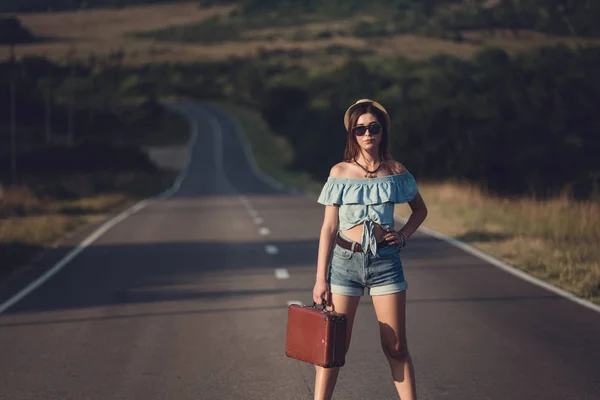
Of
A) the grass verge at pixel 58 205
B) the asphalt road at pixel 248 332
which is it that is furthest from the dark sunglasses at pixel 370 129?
the grass verge at pixel 58 205

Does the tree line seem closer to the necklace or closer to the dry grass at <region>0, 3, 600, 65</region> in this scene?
the dry grass at <region>0, 3, 600, 65</region>

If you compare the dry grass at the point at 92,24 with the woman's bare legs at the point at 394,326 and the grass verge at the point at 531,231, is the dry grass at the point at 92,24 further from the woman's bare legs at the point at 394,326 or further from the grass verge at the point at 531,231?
the woman's bare legs at the point at 394,326

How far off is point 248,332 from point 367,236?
5.53 meters

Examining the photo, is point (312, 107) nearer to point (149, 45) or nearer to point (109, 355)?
point (149, 45)

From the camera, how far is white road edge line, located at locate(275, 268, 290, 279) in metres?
17.6

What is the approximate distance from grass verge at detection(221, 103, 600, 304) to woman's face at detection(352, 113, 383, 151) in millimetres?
8148

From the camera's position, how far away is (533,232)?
969 inches

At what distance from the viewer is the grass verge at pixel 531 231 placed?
1734 cm

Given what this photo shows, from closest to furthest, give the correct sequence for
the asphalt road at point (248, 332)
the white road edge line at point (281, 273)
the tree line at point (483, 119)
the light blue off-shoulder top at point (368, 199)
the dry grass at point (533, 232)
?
the light blue off-shoulder top at point (368, 199) < the asphalt road at point (248, 332) < the dry grass at point (533, 232) < the white road edge line at point (281, 273) < the tree line at point (483, 119)

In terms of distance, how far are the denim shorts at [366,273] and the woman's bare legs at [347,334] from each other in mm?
36

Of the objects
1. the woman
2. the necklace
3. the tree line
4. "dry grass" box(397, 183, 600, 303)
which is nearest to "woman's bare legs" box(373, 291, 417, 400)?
the woman

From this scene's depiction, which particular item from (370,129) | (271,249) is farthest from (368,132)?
(271,249)

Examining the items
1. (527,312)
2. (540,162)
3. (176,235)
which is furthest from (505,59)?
(527,312)

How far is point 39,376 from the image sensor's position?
390 inches
